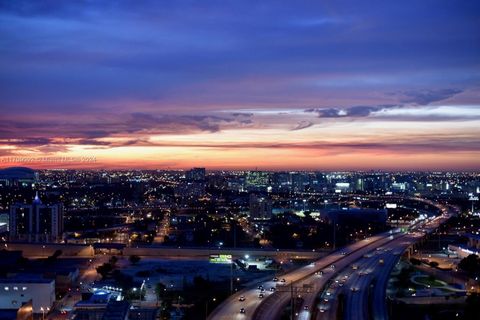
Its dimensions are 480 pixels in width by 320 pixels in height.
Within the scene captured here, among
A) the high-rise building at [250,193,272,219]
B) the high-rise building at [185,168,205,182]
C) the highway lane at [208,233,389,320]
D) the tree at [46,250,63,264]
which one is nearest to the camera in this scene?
the highway lane at [208,233,389,320]

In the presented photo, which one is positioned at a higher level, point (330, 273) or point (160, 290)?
point (160, 290)

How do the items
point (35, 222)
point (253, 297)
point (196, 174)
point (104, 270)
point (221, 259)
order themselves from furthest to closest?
point (196, 174) < point (35, 222) < point (221, 259) < point (104, 270) < point (253, 297)

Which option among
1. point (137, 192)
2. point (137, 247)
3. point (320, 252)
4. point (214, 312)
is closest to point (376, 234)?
point (320, 252)

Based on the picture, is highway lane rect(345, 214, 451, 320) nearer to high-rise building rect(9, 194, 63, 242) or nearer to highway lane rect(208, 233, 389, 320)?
highway lane rect(208, 233, 389, 320)

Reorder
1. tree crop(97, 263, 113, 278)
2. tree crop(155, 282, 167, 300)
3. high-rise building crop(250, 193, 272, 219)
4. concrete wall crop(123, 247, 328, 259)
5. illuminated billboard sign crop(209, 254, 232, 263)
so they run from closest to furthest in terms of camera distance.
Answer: tree crop(155, 282, 167, 300) < tree crop(97, 263, 113, 278) < illuminated billboard sign crop(209, 254, 232, 263) < concrete wall crop(123, 247, 328, 259) < high-rise building crop(250, 193, 272, 219)

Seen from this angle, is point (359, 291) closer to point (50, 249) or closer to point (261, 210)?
point (50, 249)

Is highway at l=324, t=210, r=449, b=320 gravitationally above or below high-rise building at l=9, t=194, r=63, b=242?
below

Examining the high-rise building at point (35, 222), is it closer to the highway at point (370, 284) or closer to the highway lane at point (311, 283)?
the highway lane at point (311, 283)

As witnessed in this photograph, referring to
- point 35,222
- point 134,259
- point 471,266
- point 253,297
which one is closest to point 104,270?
point 134,259

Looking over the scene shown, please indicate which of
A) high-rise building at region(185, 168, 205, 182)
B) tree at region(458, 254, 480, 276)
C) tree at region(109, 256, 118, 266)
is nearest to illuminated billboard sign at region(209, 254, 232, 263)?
tree at region(109, 256, 118, 266)
